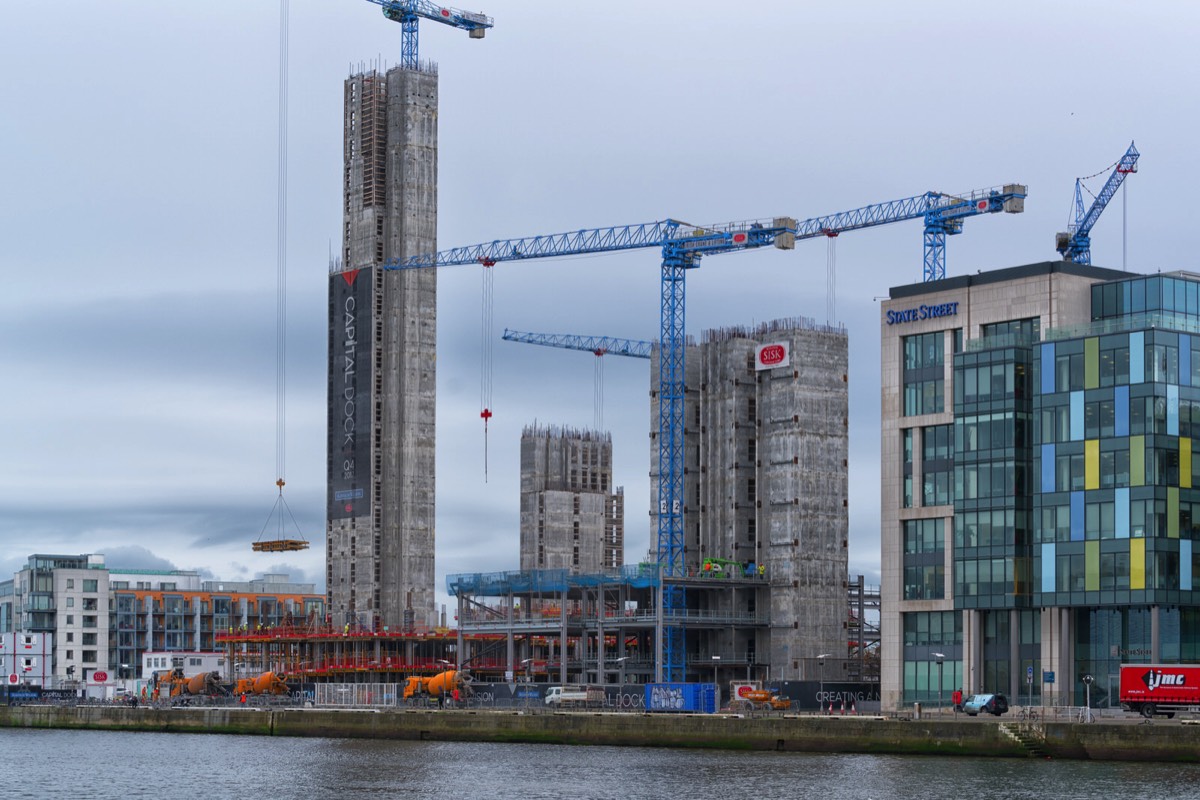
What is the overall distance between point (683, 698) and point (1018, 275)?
35870 mm

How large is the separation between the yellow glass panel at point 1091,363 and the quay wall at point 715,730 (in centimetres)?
2931

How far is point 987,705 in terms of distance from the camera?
118 metres

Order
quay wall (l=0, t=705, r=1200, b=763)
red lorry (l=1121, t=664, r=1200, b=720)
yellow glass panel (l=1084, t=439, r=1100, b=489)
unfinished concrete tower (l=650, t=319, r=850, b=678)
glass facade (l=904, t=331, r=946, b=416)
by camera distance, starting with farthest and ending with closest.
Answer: unfinished concrete tower (l=650, t=319, r=850, b=678)
glass facade (l=904, t=331, r=946, b=416)
yellow glass panel (l=1084, t=439, r=1100, b=489)
red lorry (l=1121, t=664, r=1200, b=720)
quay wall (l=0, t=705, r=1200, b=763)

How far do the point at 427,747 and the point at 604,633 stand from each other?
57.9 m

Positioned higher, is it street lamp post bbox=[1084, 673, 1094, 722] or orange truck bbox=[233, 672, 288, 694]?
street lamp post bbox=[1084, 673, 1094, 722]

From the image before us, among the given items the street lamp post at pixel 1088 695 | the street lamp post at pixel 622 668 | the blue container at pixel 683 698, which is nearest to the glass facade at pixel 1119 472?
the street lamp post at pixel 1088 695

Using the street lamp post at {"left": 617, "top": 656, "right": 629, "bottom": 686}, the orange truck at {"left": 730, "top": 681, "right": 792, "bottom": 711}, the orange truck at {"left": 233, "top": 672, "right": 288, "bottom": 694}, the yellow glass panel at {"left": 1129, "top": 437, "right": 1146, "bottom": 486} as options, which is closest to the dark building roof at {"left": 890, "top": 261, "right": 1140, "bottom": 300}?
the yellow glass panel at {"left": 1129, "top": 437, "right": 1146, "bottom": 486}

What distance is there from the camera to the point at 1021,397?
13288cm

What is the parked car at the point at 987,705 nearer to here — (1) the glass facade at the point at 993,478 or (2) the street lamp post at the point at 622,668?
(1) the glass facade at the point at 993,478

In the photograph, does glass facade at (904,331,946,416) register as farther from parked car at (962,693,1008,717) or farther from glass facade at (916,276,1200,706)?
parked car at (962,693,1008,717)

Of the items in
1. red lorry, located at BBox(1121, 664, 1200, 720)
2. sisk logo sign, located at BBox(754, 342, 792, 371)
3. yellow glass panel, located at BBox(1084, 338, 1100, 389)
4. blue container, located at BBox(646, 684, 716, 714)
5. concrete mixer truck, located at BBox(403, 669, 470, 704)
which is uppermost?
sisk logo sign, located at BBox(754, 342, 792, 371)

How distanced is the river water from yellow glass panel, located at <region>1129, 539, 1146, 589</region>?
26754 millimetres

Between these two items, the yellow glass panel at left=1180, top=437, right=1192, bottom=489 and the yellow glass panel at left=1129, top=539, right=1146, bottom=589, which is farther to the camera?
the yellow glass panel at left=1180, top=437, right=1192, bottom=489

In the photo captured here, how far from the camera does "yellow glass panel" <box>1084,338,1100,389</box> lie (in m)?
128
